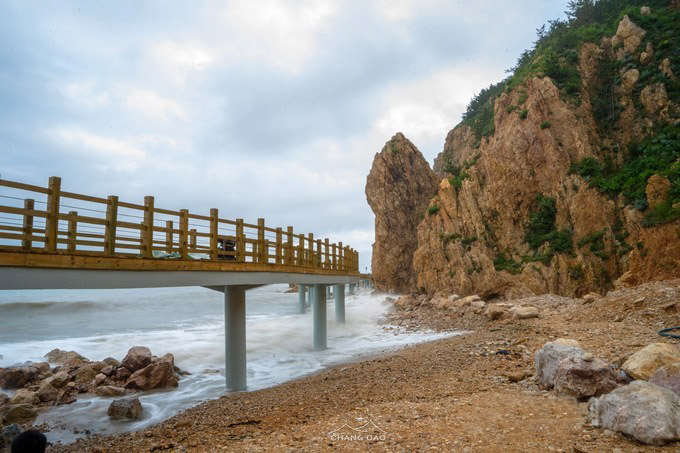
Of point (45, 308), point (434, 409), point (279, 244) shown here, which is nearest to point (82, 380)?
point (279, 244)

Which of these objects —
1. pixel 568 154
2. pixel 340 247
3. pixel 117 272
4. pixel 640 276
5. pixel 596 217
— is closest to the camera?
pixel 117 272

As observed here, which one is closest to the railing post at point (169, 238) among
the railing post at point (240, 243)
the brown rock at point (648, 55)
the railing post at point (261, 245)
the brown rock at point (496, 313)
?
the railing post at point (240, 243)

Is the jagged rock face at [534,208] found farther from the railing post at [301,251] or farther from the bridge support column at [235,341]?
the bridge support column at [235,341]

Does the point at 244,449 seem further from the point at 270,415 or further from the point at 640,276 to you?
the point at 640,276

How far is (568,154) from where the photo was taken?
2988 cm

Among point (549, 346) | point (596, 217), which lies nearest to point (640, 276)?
point (596, 217)

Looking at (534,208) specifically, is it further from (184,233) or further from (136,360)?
(136,360)

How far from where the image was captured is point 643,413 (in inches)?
198

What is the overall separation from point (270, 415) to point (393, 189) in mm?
43400

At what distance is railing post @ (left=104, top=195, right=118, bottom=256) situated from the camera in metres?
8.51

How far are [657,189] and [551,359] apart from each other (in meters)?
21.3

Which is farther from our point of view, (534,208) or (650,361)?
(534,208)

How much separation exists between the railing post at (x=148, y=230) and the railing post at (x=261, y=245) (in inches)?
170

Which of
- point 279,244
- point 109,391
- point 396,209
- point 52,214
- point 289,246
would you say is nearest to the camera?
point 52,214
